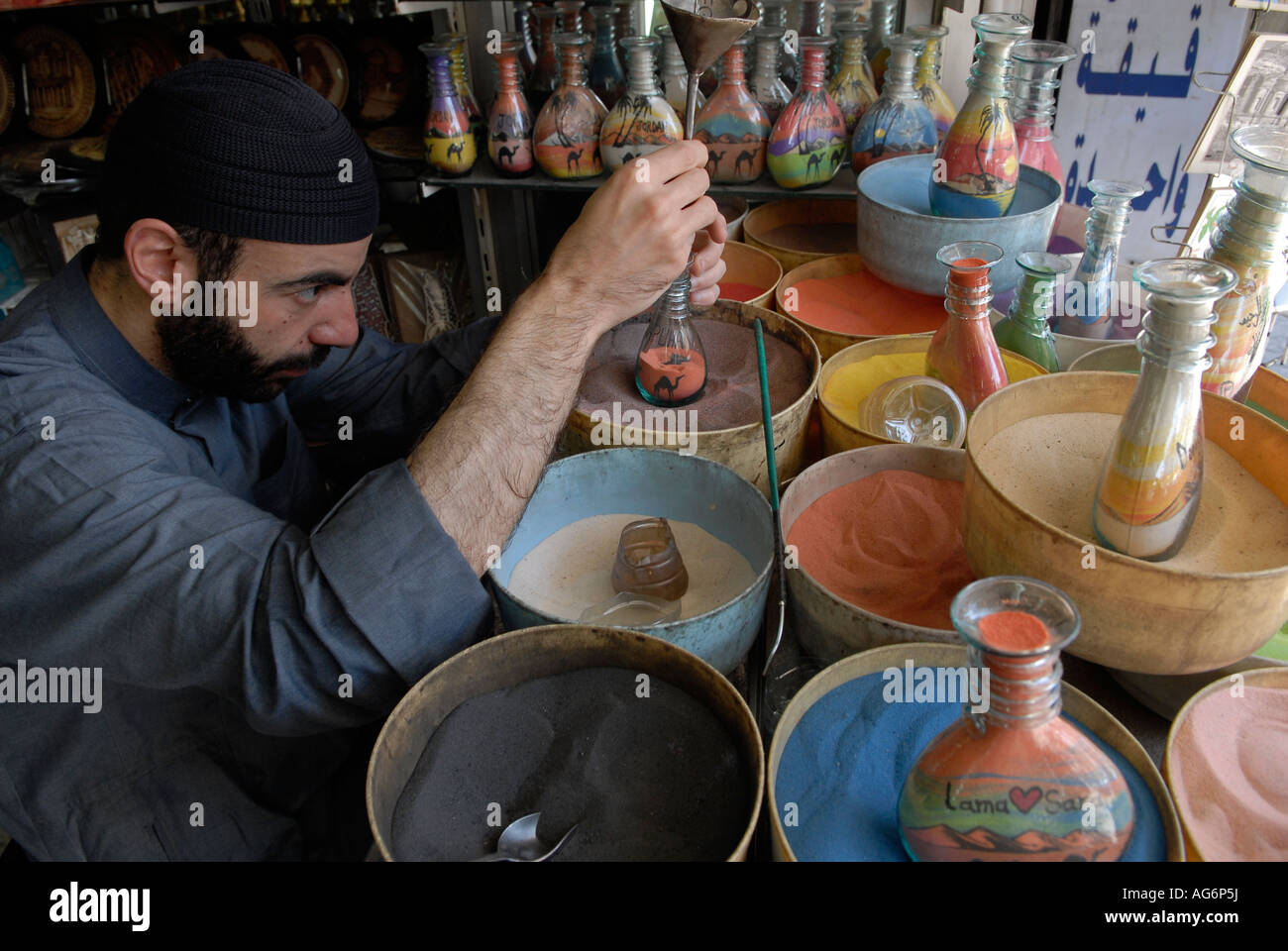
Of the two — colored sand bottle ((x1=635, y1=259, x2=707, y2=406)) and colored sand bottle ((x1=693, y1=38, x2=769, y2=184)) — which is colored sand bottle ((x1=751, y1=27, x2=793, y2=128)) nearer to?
colored sand bottle ((x1=693, y1=38, x2=769, y2=184))

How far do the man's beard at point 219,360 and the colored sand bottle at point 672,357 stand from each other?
0.44 metres

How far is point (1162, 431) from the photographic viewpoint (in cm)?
76

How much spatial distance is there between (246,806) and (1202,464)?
1.16m

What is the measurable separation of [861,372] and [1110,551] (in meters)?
0.64

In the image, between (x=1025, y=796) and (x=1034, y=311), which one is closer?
(x=1025, y=796)

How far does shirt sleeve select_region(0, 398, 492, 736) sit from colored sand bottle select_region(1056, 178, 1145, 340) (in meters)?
0.97

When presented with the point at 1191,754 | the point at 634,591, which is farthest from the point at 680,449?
the point at 1191,754

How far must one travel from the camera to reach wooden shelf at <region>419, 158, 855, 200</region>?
74.4 inches

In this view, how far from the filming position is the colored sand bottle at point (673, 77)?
1954 millimetres

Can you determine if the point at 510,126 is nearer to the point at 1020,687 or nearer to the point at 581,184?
the point at 581,184

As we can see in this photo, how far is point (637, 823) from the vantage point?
2.48 ft

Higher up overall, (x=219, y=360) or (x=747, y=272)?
(x=219, y=360)

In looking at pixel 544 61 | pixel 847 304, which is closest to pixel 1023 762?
pixel 847 304
